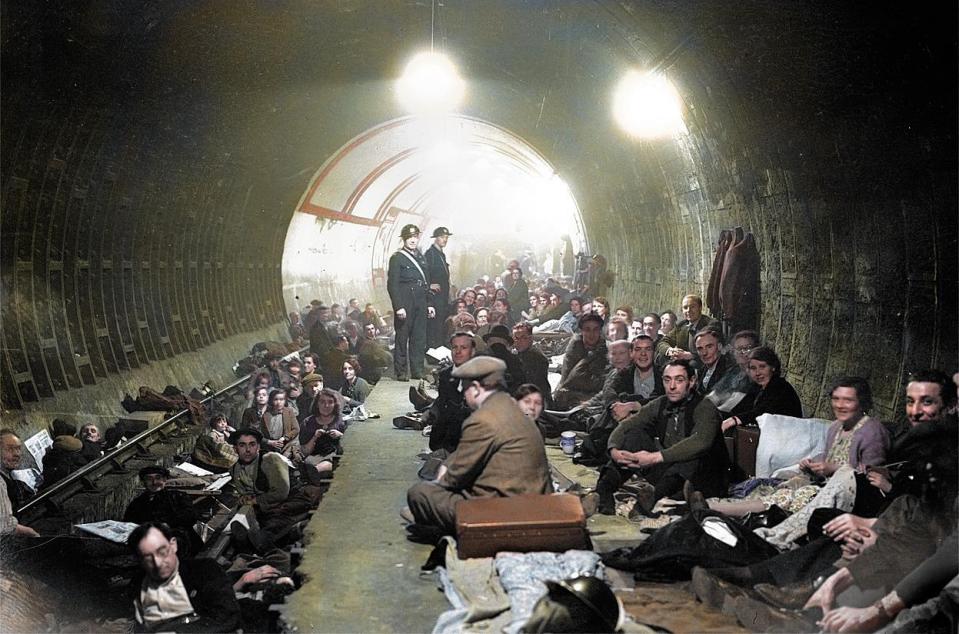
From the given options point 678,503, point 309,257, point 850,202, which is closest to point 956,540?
point 678,503

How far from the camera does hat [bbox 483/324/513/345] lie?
5.16 meters

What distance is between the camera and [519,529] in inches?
164

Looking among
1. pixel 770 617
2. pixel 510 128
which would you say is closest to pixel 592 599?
pixel 770 617

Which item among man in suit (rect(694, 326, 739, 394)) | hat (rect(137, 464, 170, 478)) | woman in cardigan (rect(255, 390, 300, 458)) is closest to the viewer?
hat (rect(137, 464, 170, 478))

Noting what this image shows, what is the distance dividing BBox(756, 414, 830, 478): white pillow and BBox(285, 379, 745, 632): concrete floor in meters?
0.99

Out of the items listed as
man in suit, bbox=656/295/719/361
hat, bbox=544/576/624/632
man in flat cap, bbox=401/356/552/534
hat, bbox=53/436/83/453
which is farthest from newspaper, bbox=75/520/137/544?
man in suit, bbox=656/295/719/361

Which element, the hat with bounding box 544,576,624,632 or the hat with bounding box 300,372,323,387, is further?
the hat with bounding box 300,372,323,387

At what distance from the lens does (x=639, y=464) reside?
5.21m

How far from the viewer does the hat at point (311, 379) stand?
5820 mm

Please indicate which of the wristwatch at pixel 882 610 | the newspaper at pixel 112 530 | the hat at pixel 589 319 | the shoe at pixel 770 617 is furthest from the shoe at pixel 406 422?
the wristwatch at pixel 882 610

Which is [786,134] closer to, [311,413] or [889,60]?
[889,60]

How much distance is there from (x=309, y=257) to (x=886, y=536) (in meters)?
8.85

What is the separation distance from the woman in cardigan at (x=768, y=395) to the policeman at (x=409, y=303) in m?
2.13

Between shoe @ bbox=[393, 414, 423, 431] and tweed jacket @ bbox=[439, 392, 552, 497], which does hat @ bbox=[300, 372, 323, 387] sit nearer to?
shoe @ bbox=[393, 414, 423, 431]
